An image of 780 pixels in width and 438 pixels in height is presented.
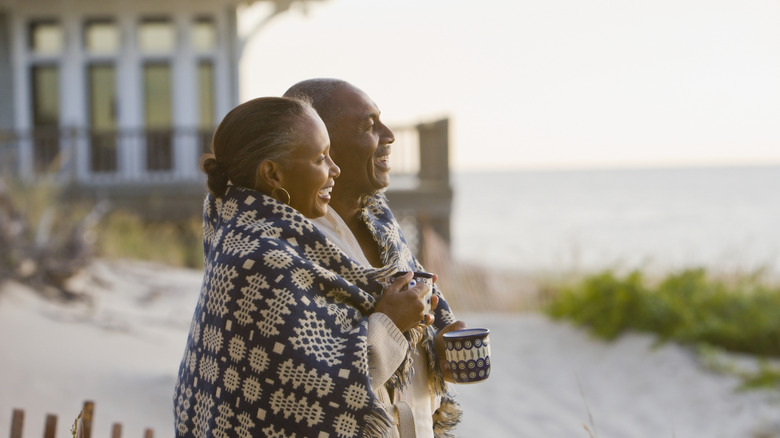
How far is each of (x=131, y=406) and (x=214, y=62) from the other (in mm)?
10785

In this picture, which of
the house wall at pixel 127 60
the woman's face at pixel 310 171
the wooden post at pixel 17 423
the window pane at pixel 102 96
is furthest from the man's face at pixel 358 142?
the window pane at pixel 102 96

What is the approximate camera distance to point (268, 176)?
2.31m

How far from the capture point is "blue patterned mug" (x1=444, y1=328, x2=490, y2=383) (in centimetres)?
258

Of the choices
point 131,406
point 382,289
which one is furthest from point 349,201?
point 131,406

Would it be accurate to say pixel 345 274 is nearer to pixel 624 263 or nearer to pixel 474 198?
pixel 624 263

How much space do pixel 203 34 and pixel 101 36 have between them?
5.55ft

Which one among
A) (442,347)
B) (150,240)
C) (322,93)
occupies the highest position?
(322,93)

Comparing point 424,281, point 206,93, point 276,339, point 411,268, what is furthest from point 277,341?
point 206,93

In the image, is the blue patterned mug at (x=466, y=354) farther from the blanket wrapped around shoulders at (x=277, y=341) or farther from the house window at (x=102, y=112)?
the house window at (x=102, y=112)

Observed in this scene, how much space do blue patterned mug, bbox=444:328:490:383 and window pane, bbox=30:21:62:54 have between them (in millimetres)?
14875

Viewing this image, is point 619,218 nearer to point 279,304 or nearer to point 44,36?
point 44,36

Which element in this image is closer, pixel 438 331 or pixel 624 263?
pixel 438 331

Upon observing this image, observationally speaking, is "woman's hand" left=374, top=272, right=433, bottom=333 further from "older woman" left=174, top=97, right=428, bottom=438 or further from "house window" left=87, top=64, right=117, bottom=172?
"house window" left=87, top=64, right=117, bottom=172

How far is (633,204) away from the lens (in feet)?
224
